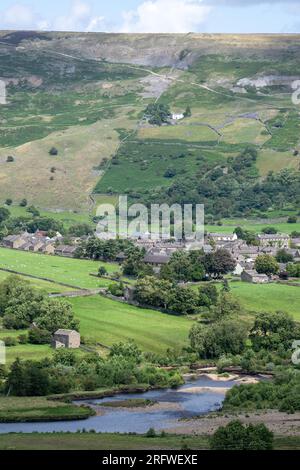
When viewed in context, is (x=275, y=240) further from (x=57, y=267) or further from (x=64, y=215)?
(x=64, y=215)

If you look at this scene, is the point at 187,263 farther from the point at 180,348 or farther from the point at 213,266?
the point at 180,348

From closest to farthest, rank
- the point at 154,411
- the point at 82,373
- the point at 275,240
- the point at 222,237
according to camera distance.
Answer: the point at 154,411 → the point at 82,373 → the point at 275,240 → the point at 222,237

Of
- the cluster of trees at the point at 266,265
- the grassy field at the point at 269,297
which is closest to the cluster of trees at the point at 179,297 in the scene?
the grassy field at the point at 269,297

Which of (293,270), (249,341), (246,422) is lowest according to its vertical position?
(246,422)

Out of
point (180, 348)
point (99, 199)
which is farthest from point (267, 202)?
point (180, 348)

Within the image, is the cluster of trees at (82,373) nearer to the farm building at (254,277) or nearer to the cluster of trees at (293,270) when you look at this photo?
the farm building at (254,277)

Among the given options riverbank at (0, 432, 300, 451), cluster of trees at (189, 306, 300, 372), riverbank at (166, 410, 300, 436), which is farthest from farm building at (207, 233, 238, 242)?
riverbank at (0, 432, 300, 451)

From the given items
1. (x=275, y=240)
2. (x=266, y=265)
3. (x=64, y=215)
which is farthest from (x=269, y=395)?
(x=64, y=215)
